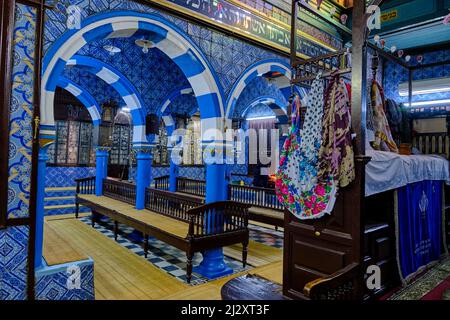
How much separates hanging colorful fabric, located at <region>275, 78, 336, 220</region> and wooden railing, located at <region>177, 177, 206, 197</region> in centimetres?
551

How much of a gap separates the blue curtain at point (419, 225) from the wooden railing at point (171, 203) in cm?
311

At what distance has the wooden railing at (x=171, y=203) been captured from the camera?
5527 mm

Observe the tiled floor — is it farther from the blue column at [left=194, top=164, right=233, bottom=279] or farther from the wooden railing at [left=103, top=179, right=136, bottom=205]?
the wooden railing at [left=103, top=179, right=136, bottom=205]

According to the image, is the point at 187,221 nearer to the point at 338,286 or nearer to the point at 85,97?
the point at 338,286

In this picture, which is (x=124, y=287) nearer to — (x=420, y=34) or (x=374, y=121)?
(x=374, y=121)

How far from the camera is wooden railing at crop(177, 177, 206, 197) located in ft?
28.8

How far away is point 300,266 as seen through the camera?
10.5ft

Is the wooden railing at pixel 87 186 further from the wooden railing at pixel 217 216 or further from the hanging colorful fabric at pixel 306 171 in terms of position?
the hanging colorful fabric at pixel 306 171

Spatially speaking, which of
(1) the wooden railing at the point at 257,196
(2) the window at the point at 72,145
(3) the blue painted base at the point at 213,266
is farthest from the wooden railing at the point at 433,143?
(2) the window at the point at 72,145

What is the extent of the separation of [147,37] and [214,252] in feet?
12.6

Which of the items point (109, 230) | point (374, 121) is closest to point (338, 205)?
point (374, 121)
